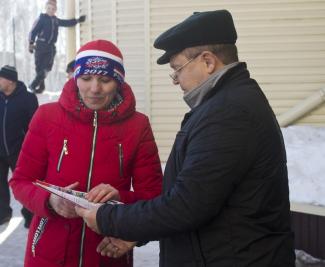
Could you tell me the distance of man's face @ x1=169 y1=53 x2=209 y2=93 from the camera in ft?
5.59

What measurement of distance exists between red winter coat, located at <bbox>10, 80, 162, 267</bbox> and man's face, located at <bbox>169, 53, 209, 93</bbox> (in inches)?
24.2

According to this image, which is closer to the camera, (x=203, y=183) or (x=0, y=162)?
(x=203, y=183)

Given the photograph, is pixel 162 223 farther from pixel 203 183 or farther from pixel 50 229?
pixel 50 229

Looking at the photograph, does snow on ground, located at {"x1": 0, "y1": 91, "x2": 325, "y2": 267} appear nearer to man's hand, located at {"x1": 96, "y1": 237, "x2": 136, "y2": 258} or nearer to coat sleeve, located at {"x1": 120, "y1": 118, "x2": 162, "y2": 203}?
coat sleeve, located at {"x1": 120, "y1": 118, "x2": 162, "y2": 203}

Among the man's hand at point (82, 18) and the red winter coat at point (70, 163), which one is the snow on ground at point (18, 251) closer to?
the red winter coat at point (70, 163)

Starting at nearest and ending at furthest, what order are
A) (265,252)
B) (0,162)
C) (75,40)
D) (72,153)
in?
(265,252)
(72,153)
(0,162)
(75,40)

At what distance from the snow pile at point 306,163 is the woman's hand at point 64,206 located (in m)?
2.92

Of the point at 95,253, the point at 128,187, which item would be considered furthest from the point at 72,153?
the point at 95,253

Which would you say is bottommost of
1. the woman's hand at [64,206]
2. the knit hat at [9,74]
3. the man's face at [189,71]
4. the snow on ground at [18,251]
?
the snow on ground at [18,251]

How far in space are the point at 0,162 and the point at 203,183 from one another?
528 cm

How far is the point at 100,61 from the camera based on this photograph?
2.30 metres

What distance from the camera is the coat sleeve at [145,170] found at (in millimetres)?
2361

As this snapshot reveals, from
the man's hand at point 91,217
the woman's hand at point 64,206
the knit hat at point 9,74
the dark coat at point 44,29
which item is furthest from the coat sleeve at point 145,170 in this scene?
the dark coat at point 44,29

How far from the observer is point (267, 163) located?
5.26ft
